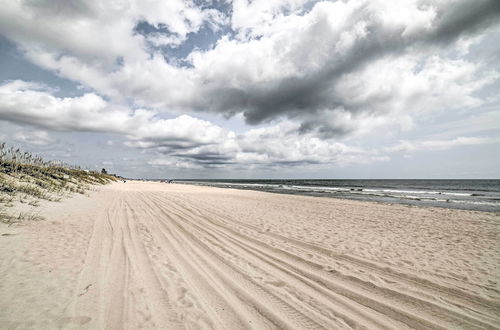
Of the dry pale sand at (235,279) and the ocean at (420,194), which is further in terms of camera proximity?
the ocean at (420,194)

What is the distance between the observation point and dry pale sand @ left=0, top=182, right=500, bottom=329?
3.30m

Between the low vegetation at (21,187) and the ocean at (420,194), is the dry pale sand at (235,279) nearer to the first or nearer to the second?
the low vegetation at (21,187)

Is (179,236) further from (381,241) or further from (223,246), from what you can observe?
(381,241)

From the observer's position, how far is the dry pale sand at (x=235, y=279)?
10.8 ft

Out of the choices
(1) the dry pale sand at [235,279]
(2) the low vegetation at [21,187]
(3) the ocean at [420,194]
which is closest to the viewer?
(1) the dry pale sand at [235,279]

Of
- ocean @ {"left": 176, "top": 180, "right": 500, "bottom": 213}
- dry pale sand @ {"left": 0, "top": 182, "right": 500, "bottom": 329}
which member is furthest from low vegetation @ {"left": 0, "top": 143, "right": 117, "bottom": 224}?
ocean @ {"left": 176, "top": 180, "right": 500, "bottom": 213}

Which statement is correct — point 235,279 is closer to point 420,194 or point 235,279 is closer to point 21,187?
point 21,187

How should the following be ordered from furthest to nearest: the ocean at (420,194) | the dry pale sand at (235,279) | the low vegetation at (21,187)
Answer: the ocean at (420,194) → the low vegetation at (21,187) → the dry pale sand at (235,279)

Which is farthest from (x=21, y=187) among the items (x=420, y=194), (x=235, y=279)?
(x=420, y=194)

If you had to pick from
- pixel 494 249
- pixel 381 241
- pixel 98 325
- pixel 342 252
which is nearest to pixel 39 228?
pixel 98 325

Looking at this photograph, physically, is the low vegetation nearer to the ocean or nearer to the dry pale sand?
the dry pale sand

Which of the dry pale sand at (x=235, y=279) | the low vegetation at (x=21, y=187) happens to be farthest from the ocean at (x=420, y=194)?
the low vegetation at (x=21, y=187)

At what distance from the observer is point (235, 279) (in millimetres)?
4598

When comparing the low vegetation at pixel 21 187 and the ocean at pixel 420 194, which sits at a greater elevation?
the low vegetation at pixel 21 187
